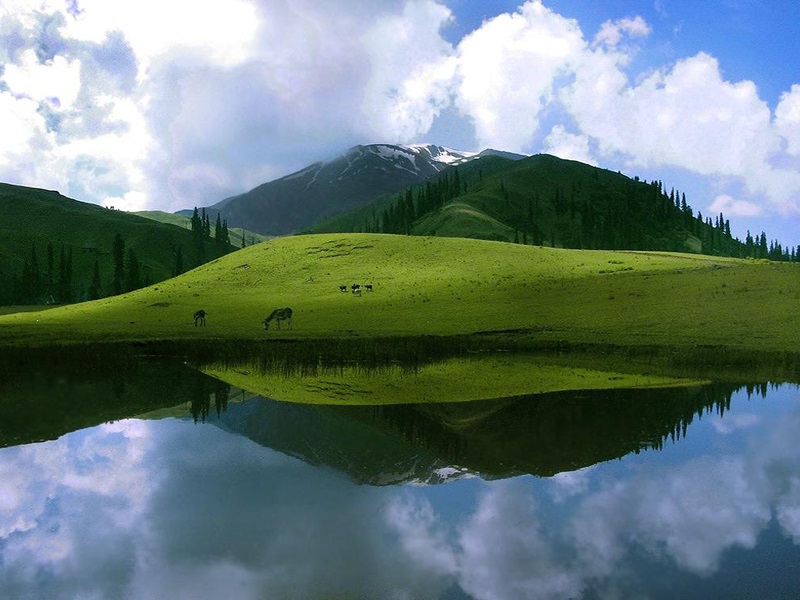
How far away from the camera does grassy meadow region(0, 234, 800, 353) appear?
199 ft

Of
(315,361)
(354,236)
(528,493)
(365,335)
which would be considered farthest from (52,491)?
(354,236)

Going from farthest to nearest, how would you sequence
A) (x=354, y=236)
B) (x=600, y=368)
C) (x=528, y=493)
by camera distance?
(x=354, y=236)
(x=600, y=368)
(x=528, y=493)

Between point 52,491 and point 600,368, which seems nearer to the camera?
point 52,491

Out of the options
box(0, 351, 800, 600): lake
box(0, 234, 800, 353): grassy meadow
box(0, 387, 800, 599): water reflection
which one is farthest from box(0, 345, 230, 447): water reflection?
box(0, 234, 800, 353): grassy meadow

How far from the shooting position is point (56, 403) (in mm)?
33250

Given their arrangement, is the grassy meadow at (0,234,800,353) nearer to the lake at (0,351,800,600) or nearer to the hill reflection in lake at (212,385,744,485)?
the hill reflection in lake at (212,385,744,485)

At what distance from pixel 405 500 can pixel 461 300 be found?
60215 mm

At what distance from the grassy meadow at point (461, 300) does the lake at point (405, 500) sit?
29.0 meters

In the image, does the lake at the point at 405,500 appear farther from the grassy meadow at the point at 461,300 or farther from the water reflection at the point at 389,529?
the grassy meadow at the point at 461,300

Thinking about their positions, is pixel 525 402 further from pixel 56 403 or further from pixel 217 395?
pixel 56 403

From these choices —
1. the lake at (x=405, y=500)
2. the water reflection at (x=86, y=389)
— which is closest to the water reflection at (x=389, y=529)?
the lake at (x=405, y=500)

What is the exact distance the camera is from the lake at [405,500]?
13734 mm

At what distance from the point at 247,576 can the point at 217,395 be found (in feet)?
75.9

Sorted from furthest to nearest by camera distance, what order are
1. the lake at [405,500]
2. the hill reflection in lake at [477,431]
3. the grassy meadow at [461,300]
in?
the grassy meadow at [461,300] < the hill reflection in lake at [477,431] < the lake at [405,500]
